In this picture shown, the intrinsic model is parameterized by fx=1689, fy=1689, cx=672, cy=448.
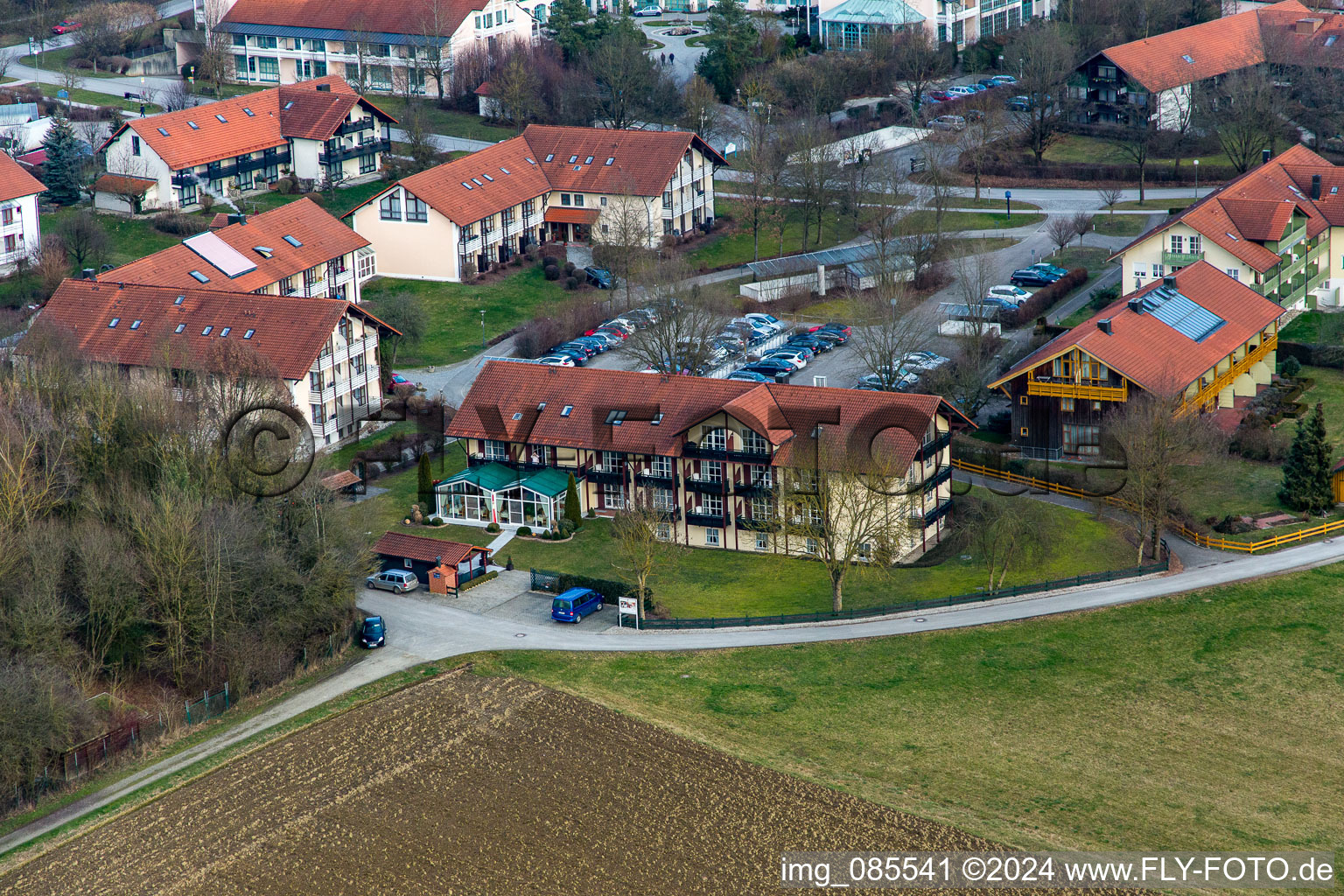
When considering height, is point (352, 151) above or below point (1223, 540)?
above

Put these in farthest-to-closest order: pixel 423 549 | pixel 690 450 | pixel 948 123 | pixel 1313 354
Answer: pixel 948 123 < pixel 1313 354 < pixel 690 450 < pixel 423 549

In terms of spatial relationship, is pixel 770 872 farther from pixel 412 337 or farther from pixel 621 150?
pixel 621 150

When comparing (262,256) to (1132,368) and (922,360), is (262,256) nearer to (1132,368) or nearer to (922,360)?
(922,360)

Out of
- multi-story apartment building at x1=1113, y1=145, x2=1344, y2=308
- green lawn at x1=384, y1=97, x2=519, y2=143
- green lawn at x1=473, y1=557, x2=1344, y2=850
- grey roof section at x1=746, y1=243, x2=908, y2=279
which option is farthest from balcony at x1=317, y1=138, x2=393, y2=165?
green lawn at x1=473, y1=557, x2=1344, y2=850

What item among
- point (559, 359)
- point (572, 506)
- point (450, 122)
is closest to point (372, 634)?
point (572, 506)

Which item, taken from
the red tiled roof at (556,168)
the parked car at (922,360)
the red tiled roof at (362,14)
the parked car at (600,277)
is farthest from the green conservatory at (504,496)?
the red tiled roof at (362,14)

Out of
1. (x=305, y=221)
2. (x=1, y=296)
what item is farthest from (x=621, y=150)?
(x=1, y=296)
